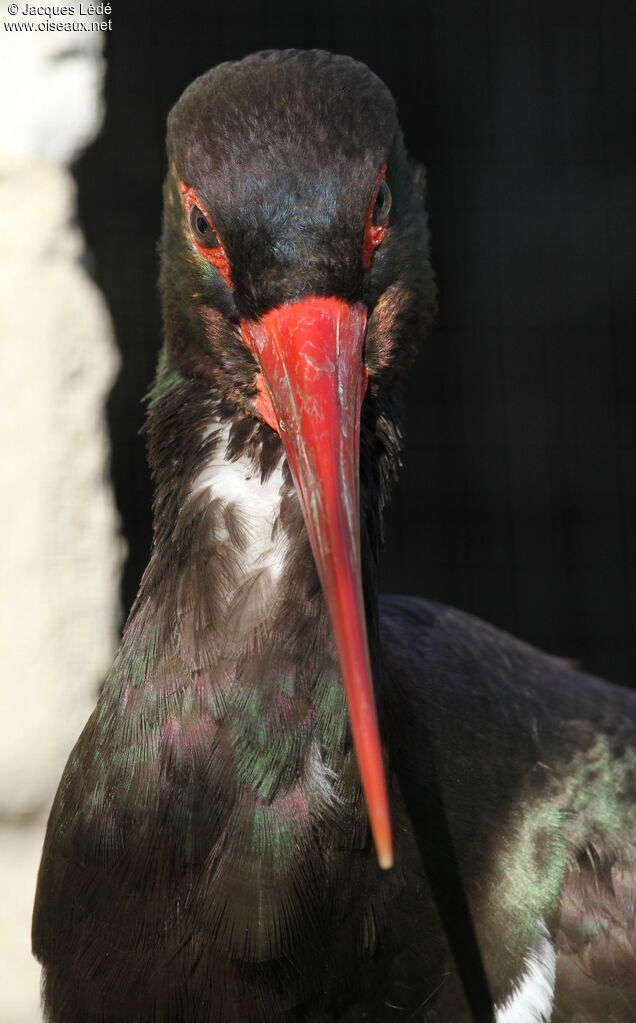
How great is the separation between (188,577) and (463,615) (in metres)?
0.81

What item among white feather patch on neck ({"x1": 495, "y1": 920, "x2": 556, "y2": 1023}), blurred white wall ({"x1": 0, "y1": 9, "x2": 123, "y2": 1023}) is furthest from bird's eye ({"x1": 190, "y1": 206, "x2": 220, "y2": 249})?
blurred white wall ({"x1": 0, "y1": 9, "x2": 123, "y2": 1023})

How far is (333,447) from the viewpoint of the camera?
1.25 m

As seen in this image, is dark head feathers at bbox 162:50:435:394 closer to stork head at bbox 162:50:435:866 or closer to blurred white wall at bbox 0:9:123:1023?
stork head at bbox 162:50:435:866

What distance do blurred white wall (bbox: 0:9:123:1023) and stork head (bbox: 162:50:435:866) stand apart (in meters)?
1.21

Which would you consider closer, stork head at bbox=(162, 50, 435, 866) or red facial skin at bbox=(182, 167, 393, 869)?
red facial skin at bbox=(182, 167, 393, 869)

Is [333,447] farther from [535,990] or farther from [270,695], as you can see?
[535,990]

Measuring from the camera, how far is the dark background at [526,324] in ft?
12.5

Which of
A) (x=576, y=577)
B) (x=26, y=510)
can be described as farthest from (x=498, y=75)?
(x=26, y=510)

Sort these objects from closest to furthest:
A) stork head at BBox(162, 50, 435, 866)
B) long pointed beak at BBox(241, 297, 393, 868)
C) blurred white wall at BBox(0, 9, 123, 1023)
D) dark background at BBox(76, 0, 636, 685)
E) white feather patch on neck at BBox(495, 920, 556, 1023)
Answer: long pointed beak at BBox(241, 297, 393, 868)
stork head at BBox(162, 50, 435, 866)
white feather patch on neck at BBox(495, 920, 556, 1023)
blurred white wall at BBox(0, 9, 123, 1023)
dark background at BBox(76, 0, 636, 685)

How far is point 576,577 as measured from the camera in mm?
3984

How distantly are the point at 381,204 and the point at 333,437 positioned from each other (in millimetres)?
367

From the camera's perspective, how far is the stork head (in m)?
1.25

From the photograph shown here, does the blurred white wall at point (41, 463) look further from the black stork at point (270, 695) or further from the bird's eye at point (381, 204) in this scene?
the bird's eye at point (381, 204)

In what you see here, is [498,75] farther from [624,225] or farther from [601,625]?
[601,625]
